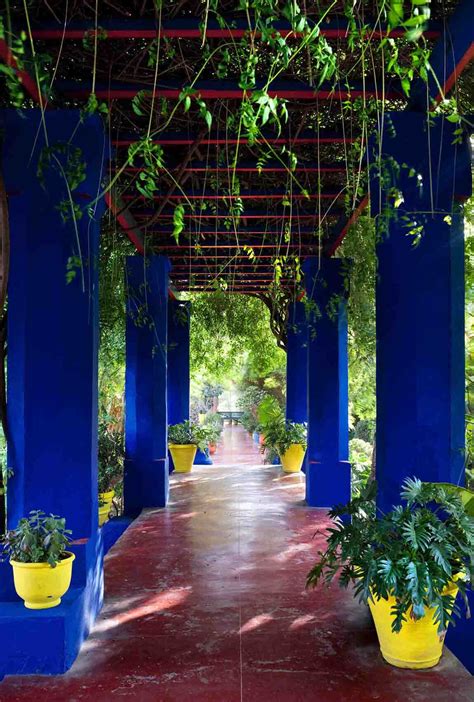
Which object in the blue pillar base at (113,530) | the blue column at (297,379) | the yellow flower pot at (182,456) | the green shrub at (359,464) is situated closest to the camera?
the blue pillar base at (113,530)

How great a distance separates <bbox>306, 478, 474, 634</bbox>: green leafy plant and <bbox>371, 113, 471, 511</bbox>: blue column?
1.55ft

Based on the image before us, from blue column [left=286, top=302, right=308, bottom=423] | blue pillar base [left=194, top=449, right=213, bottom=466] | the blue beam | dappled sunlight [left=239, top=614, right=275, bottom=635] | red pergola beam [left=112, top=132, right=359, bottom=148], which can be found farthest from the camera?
blue pillar base [left=194, top=449, right=213, bottom=466]

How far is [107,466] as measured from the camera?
28.0 feet

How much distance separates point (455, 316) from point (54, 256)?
2.50m

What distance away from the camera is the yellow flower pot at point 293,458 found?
1104 centimetres

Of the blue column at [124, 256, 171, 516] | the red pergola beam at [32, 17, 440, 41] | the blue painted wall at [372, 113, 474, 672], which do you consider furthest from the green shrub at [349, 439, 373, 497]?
the red pergola beam at [32, 17, 440, 41]

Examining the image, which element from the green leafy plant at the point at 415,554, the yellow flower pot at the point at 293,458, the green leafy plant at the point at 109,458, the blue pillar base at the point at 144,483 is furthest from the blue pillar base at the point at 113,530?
the yellow flower pot at the point at 293,458

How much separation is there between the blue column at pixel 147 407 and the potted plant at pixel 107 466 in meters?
0.40

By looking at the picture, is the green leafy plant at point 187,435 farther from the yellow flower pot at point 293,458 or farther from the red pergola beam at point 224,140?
the red pergola beam at point 224,140

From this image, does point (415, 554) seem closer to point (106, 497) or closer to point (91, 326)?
point (91, 326)

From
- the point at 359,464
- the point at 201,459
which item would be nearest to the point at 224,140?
the point at 359,464

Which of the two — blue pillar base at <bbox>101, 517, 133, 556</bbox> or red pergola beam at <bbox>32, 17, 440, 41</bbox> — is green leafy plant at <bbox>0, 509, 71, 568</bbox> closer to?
red pergola beam at <bbox>32, 17, 440, 41</bbox>

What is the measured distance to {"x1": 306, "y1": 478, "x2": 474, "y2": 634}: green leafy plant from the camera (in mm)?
3158

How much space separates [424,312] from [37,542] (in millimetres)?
2632
